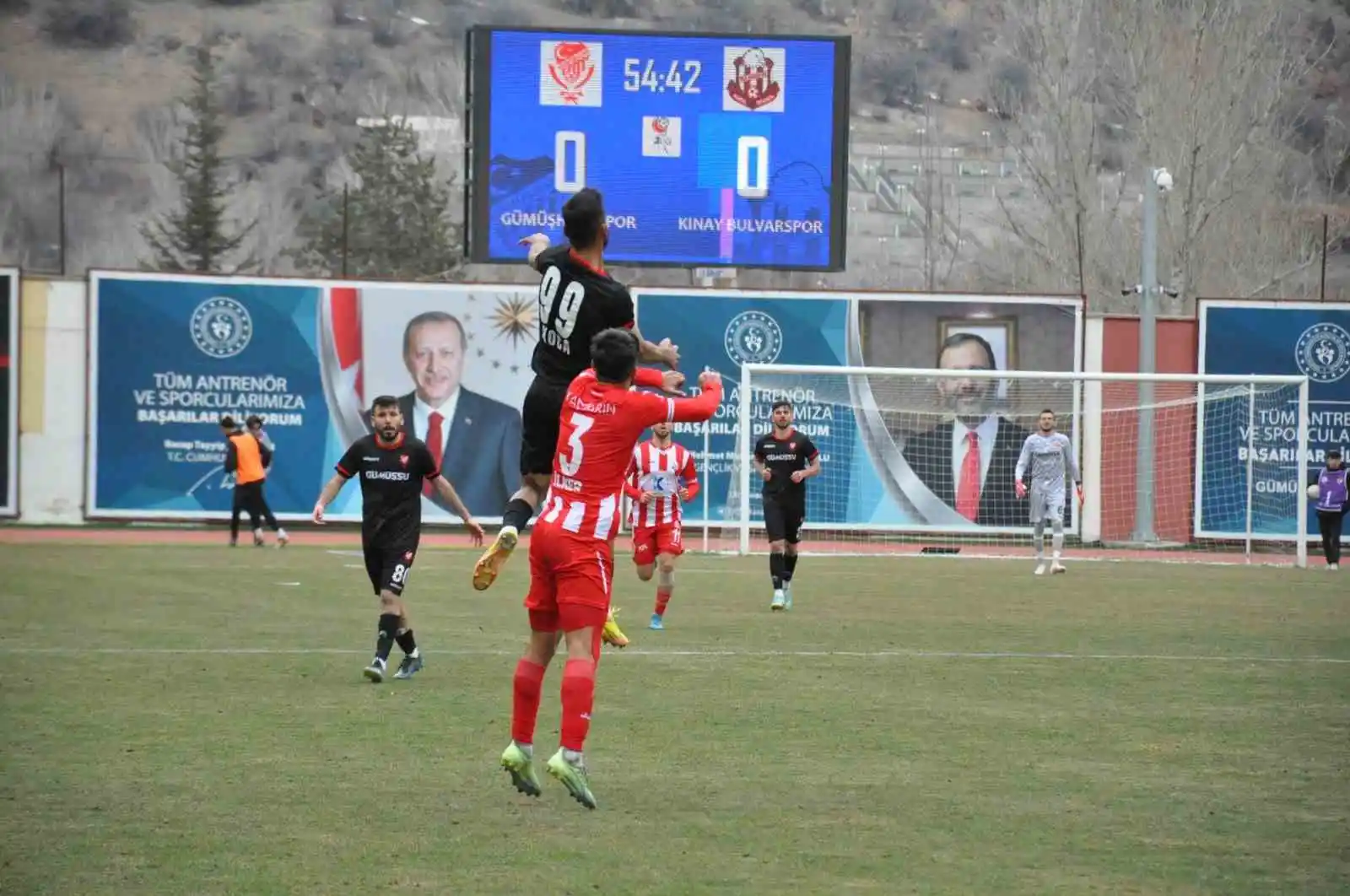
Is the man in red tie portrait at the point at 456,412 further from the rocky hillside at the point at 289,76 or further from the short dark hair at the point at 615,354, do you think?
the rocky hillside at the point at 289,76

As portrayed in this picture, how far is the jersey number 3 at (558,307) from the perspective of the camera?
31.2ft

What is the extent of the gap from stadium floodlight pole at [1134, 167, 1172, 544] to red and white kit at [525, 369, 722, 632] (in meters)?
24.9

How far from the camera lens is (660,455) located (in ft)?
61.3

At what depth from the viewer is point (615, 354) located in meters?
8.48

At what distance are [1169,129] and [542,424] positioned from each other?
44.0 metres

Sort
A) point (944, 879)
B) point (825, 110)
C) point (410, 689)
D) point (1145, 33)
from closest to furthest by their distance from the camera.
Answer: point (944, 879)
point (410, 689)
point (825, 110)
point (1145, 33)

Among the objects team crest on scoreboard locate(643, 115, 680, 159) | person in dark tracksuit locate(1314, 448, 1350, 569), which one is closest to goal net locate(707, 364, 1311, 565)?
person in dark tracksuit locate(1314, 448, 1350, 569)

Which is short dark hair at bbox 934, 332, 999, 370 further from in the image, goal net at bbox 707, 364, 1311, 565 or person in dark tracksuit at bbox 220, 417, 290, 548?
person in dark tracksuit at bbox 220, 417, 290, 548

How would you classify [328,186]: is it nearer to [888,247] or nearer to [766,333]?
[888,247]

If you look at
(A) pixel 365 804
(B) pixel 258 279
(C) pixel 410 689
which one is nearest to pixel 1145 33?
(B) pixel 258 279

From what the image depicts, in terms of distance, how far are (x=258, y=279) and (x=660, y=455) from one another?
1710 centimetres

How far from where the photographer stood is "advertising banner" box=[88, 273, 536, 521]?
111ft

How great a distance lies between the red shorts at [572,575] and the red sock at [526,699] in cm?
25

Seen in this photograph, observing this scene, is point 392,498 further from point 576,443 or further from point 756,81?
point 756,81
